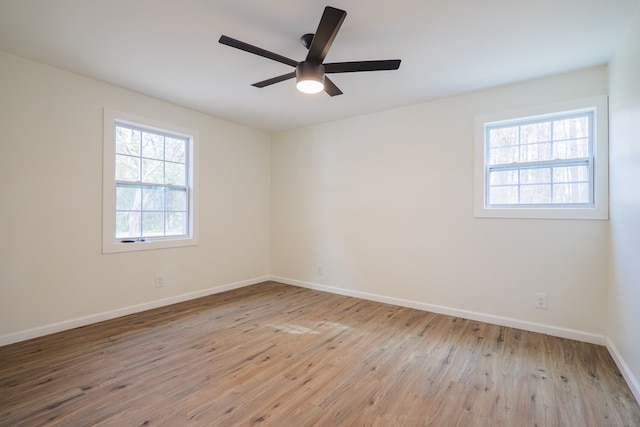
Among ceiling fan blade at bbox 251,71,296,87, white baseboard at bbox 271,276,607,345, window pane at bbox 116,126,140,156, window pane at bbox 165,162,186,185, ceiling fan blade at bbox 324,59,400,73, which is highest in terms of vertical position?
ceiling fan blade at bbox 251,71,296,87

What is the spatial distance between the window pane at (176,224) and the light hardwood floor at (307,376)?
1135 millimetres

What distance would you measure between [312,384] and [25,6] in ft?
10.6

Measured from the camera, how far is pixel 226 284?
4504mm

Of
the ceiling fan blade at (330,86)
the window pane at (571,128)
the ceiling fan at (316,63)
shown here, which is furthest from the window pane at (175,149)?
the window pane at (571,128)

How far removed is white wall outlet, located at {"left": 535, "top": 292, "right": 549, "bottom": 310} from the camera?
2928 mm

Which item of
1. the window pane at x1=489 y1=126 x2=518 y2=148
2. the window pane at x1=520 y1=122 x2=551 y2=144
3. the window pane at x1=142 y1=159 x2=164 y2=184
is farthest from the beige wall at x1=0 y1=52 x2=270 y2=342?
the window pane at x1=520 y1=122 x2=551 y2=144

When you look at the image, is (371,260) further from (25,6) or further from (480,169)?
(25,6)

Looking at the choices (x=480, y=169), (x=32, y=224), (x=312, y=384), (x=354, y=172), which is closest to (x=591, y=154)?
(x=480, y=169)

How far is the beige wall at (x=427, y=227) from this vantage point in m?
2.84

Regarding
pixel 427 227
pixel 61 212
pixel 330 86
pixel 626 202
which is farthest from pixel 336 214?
pixel 61 212

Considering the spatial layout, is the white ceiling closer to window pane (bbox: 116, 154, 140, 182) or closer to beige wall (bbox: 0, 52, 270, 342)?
beige wall (bbox: 0, 52, 270, 342)

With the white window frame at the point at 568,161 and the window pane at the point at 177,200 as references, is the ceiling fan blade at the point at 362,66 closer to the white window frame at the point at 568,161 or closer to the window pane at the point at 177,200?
the white window frame at the point at 568,161

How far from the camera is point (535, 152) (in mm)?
3061

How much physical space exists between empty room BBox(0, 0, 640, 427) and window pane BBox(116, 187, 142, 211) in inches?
1.3
